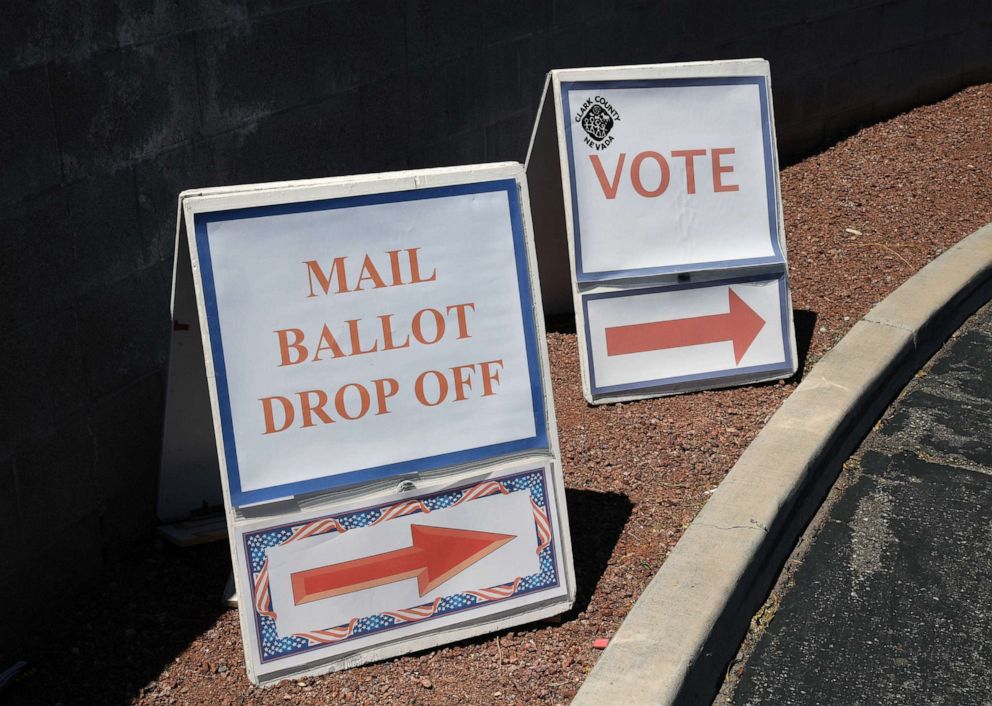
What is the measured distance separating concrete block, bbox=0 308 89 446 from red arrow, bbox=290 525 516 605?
1016 millimetres

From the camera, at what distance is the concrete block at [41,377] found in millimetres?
3635

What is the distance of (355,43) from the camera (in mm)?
5285

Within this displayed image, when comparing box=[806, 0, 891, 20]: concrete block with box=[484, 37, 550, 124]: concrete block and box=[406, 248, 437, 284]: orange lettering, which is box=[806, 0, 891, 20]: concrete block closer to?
box=[484, 37, 550, 124]: concrete block

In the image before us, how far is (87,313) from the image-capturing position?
3920 mm

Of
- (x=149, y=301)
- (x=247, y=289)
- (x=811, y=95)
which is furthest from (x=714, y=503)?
(x=811, y=95)

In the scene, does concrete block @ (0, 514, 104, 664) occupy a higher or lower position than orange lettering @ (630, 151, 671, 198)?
lower

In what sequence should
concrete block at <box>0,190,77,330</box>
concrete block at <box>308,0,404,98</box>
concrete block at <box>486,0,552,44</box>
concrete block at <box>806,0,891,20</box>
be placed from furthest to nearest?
concrete block at <box>806,0,891,20</box> → concrete block at <box>486,0,552,44</box> → concrete block at <box>308,0,404,98</box> → concrete block at <box>0,190,77,330</box>

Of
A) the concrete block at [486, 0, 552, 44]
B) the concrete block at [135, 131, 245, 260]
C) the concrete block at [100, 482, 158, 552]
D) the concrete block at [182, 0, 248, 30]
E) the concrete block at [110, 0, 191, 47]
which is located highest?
Answer: the concrete block at [486, 0, 552, 44]

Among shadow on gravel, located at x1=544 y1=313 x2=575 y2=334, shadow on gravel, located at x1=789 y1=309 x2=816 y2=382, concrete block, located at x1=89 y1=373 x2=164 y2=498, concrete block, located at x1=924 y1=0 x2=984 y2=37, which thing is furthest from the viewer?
concrete block, located at x1=924 y1=0 x2=984 y2=37

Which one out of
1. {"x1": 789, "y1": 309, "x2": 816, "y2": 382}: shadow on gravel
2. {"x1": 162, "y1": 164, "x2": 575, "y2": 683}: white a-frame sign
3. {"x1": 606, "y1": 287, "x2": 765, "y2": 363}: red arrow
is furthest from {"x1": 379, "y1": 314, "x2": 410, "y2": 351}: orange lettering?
{"x1": 789, "y1": 309, "x2": 816, "y2": 382}: shadow on gravel

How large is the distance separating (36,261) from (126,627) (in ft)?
4.17

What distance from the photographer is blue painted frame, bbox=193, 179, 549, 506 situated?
346 centimetres

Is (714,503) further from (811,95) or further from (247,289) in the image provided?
(811,95)

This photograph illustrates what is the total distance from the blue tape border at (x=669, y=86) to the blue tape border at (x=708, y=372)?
0.26 ft
